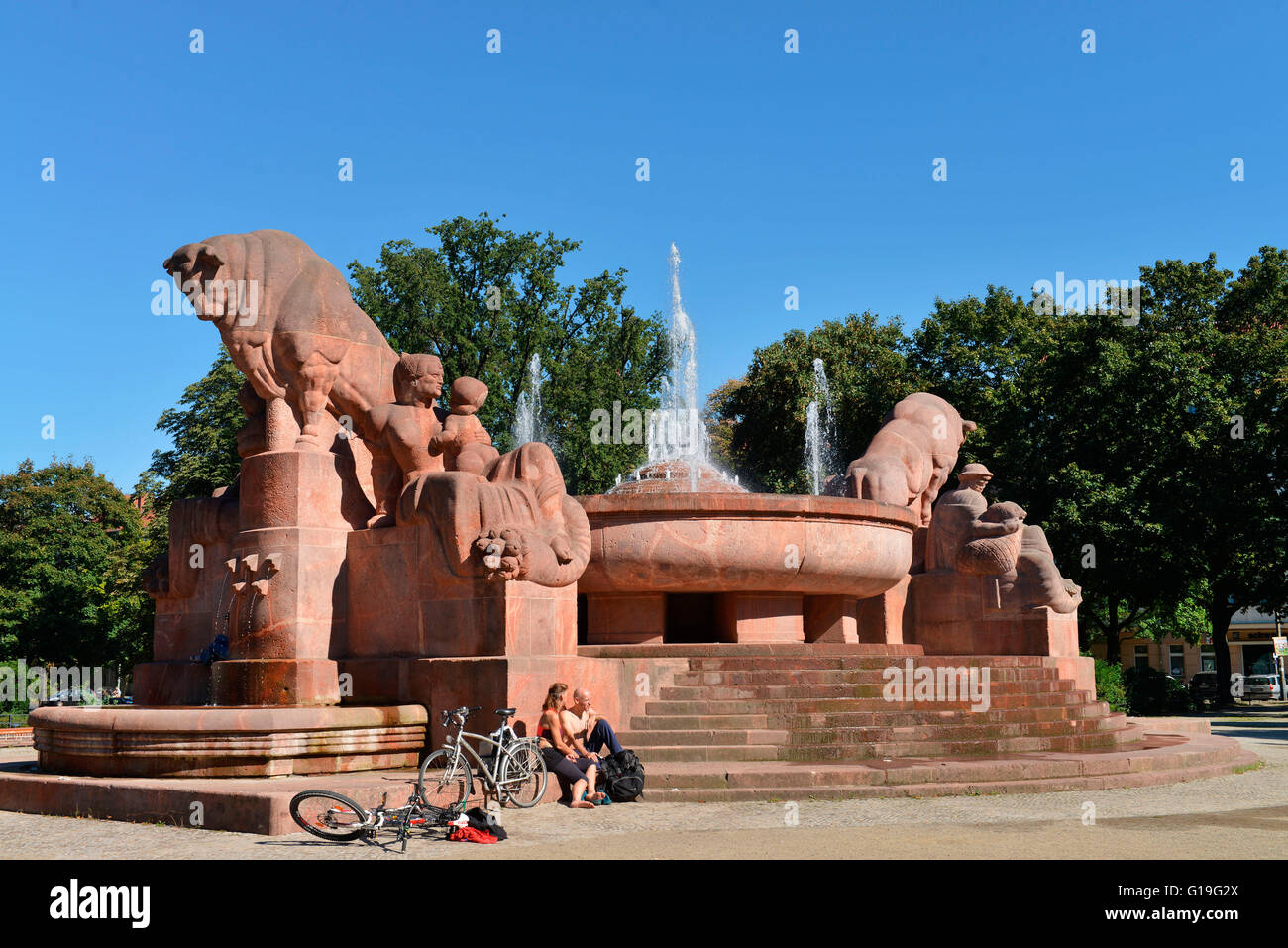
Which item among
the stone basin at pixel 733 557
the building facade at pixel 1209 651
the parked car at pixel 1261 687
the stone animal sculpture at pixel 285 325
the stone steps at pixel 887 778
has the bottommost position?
the parked car at pixel 1261 687

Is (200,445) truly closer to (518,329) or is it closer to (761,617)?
(518,329)

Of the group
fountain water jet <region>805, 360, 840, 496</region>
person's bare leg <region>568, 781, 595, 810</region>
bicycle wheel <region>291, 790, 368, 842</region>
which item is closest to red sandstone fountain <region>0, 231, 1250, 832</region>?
bicycle wheel <region>291, 790, 368, 842</region>

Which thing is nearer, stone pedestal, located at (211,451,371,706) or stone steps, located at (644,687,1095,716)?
stone pedestal, located at (211,451,371,706)

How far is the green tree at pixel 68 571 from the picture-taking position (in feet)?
139

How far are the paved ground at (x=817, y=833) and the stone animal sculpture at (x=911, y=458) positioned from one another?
6381 millimetres

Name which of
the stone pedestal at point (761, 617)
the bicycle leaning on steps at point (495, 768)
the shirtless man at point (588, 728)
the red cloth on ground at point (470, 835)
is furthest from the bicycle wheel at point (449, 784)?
the stone pedestal at point (761, 617)

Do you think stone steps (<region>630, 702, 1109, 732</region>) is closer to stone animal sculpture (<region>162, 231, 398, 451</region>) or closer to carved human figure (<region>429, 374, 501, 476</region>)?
carved human figure (<region>429, 374, 501, 476</region>)

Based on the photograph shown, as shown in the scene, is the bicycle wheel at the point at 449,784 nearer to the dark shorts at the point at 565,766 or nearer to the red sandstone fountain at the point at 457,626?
the red sandstone fountain at the point at 457,626

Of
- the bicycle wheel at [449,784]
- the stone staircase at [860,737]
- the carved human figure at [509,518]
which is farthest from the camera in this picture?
the carved human figure at [509,518]

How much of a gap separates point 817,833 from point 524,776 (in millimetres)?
2426

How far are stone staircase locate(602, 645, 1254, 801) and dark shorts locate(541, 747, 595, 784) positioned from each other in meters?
0.61

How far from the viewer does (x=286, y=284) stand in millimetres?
12602

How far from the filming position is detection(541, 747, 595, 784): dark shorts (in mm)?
9898
